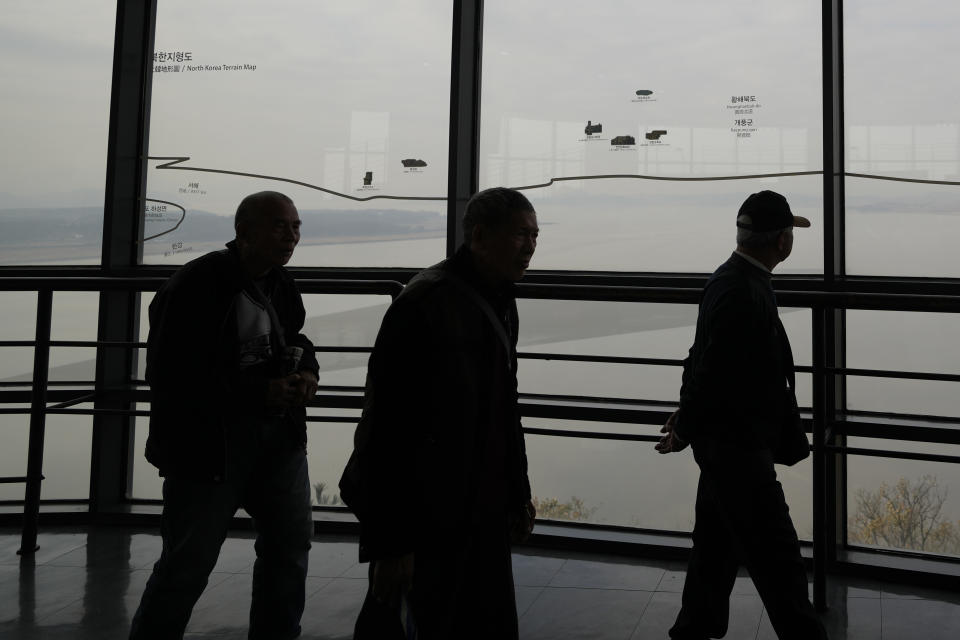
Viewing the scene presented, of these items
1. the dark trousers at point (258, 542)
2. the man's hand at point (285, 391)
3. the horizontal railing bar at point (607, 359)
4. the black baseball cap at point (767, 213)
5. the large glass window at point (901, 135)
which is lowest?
the dark trousers at point (258, 542)

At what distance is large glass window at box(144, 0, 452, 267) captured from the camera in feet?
13.9

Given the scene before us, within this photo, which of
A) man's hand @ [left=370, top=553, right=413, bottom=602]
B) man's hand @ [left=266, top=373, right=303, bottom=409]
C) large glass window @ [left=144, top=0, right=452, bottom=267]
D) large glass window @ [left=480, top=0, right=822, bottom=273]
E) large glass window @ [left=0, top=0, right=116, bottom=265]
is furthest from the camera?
large glass window @ [left=0, top=0, right=116, bottom=265]

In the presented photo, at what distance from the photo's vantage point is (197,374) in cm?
238

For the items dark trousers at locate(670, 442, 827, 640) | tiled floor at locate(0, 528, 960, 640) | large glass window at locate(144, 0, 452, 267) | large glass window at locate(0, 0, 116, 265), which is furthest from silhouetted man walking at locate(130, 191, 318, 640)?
large glass window at locate(0, 0, 116, 265)

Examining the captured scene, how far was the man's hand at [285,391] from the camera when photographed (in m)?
2.50

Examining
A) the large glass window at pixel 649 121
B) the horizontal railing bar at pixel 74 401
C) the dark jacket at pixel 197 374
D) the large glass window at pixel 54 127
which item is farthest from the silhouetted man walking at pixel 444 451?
the large glass window at pixel 54 127

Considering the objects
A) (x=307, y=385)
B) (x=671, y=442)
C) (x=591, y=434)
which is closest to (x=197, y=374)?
(x=307, y=385)

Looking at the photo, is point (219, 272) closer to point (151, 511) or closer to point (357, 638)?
point (357, 638)

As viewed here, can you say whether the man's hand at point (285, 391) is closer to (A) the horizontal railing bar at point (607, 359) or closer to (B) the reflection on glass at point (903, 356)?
(A) the horizontal railing bar at point (607, 359)

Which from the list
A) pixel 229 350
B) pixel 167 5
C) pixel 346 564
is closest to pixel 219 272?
pixel 229 350

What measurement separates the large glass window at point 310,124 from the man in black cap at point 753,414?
1953mm

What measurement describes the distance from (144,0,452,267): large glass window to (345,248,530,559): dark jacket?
2.45 metres

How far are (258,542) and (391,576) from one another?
1.12 m

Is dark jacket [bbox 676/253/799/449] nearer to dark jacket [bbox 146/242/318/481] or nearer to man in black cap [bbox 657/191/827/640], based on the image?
man in black cap [bbox 657/191/827/640]
